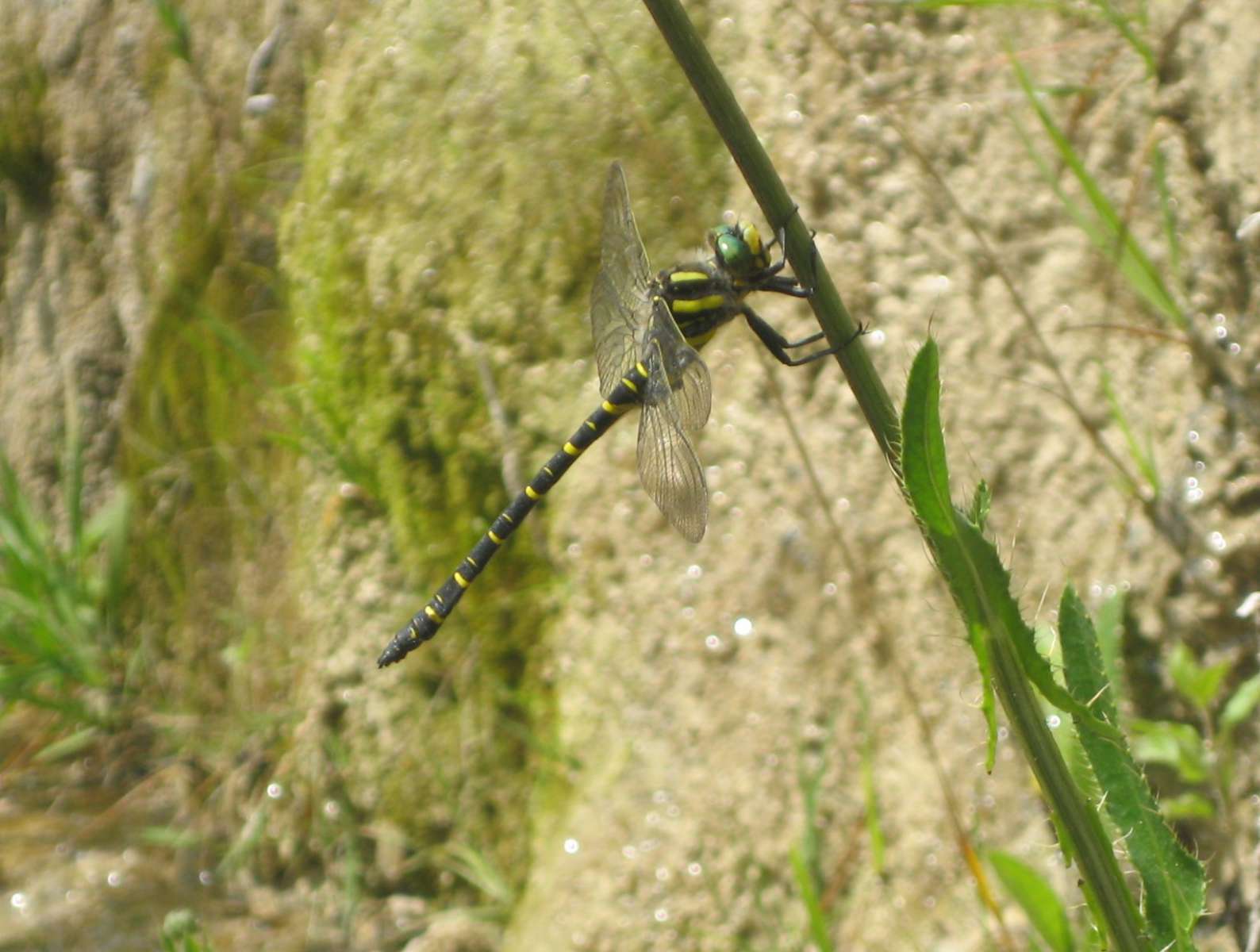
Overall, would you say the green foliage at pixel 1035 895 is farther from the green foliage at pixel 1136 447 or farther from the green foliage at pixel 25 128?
the green foliage at pixel 25 128

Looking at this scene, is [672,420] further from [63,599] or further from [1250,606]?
[63,599]

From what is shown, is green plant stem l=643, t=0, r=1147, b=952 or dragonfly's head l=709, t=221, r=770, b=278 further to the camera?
dragonfly's head l=709, t=221, r=770, b=278

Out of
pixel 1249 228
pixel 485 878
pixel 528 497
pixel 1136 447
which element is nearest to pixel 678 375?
pixel 528 497

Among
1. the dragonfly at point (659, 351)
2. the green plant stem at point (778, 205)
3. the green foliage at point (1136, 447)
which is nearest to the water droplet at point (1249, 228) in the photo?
the green foliage at point (1136, 447)

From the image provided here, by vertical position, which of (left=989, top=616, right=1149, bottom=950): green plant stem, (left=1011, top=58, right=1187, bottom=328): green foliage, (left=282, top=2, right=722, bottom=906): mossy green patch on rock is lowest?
(left=282, top=2, right=722, bottom=906): mossy green patch on rock

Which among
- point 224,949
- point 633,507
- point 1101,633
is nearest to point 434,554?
point 633,507

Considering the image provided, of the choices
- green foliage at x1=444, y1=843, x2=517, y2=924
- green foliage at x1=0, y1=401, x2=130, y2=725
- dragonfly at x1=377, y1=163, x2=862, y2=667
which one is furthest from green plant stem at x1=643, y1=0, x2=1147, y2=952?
green foliage at x1=0, y1=401, x2=130, y2=725

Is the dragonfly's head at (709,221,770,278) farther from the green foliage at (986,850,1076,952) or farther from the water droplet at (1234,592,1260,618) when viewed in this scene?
the water droplet at (1234,592,1260,618)

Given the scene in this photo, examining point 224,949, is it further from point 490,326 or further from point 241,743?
point 490,326
